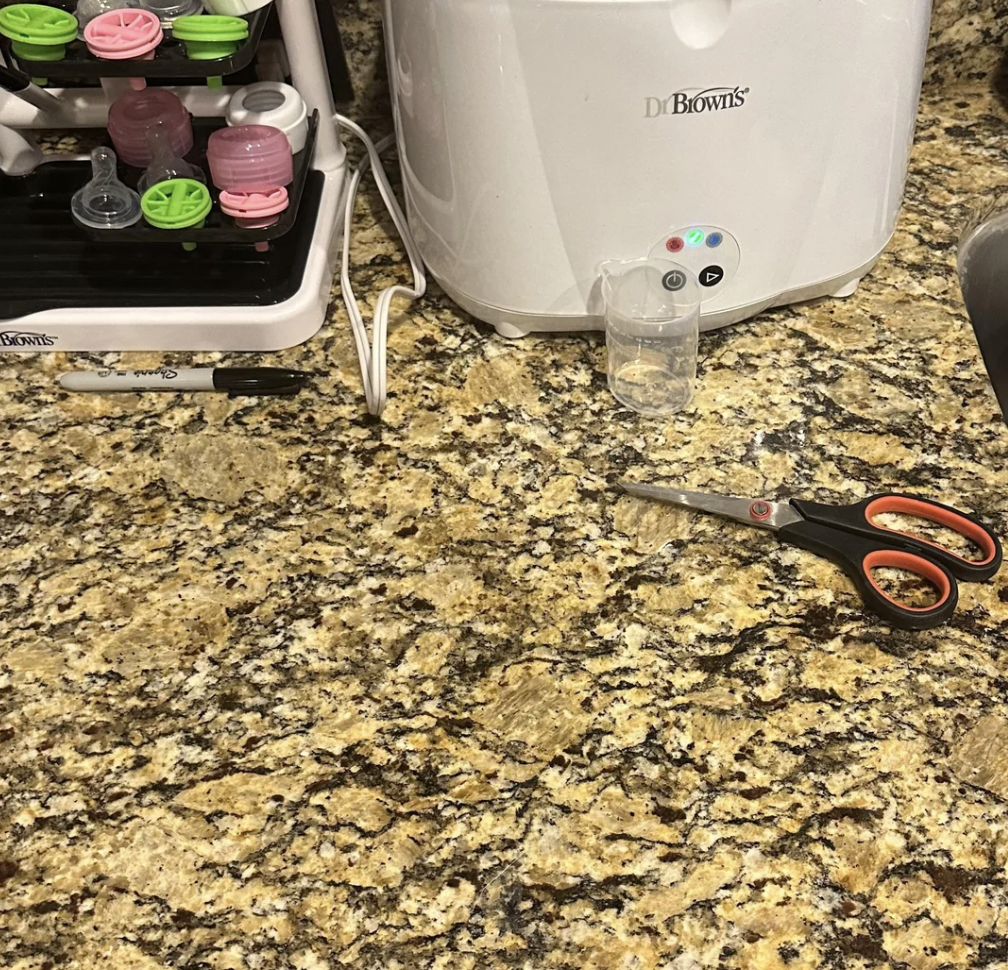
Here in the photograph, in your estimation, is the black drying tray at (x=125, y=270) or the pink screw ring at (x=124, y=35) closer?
the pink screw ring at (x=124, y=35)

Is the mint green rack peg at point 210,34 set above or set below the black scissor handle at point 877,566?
above

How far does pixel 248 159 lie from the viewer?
706 millimetres

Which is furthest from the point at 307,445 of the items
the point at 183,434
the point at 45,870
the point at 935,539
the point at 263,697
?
the point at 935,539

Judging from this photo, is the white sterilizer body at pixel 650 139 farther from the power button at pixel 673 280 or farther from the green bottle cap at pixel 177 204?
the green bottle cap at pixel 177 204

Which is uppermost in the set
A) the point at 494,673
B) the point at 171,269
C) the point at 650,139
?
the point at 650,139

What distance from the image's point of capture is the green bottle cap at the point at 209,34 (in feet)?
2.07

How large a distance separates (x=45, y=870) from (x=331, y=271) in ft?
1.57

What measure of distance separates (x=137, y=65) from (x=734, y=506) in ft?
1.54

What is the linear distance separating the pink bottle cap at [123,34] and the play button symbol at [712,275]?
0.39 m

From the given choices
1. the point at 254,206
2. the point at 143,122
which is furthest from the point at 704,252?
the point at 143,122

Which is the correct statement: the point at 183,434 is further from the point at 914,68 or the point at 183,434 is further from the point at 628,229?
the point at 914,68

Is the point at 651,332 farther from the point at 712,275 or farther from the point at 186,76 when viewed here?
the point at 186,76

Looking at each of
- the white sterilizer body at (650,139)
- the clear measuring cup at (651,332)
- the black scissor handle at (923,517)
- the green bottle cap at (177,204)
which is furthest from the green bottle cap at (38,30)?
the black scissor handle at (923,517)

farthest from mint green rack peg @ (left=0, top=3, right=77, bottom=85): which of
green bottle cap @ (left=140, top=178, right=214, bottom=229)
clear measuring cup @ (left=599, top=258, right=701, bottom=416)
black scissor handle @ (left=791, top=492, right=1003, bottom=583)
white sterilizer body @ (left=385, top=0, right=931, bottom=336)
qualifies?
black scissor handle @ (left=791, top=492, right=1003, bottom=583)
